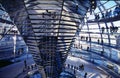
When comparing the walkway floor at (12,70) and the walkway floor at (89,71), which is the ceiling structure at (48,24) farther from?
the walkway floor at (89,71)

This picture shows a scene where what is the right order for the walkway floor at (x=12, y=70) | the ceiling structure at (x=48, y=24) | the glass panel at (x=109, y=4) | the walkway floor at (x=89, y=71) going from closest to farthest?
the ceiling structure at (x=48, y=24) → the glass panel at (x=109, y=4) → the walkway floor at (x=12, y=70) → the walkway floor at (x=89, y=71)

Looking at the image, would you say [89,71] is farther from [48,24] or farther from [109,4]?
[48,24]

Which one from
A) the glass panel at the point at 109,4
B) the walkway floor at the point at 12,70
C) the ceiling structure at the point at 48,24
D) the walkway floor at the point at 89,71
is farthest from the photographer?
the walkway floor at the point at 89,71

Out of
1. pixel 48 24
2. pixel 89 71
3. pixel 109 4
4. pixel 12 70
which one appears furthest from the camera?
pixel 89 71

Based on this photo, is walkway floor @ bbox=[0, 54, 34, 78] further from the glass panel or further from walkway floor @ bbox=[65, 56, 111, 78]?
the glass panel

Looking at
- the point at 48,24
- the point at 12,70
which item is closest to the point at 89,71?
the point at 12,70

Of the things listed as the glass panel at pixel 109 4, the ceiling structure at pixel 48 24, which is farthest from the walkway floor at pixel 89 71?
the glass panel at pixel 109 4

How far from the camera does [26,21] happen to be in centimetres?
1686

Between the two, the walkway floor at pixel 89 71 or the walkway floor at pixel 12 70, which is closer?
the walkway floor at pixel 12 70

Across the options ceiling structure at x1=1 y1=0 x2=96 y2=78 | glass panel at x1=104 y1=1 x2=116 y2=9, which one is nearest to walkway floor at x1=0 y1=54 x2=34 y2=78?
ceiling structure at x1=1 y1=0 x2=96 y2=78

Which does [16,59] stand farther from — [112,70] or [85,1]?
[85,1]

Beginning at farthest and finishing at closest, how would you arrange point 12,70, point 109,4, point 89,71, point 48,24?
point 89,71
point 12,70
point 109,4
point 48,24

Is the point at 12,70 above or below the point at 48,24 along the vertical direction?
below

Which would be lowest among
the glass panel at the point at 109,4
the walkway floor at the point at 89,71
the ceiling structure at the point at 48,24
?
the walkway floor at the point at 89,71
